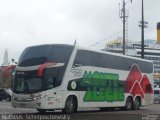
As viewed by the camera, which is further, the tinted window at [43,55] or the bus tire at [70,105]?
the bus tire at [70,105]

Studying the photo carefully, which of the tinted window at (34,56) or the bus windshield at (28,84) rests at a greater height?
the tinted window at (34,56)

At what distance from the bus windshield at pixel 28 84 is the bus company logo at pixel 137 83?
9075mm

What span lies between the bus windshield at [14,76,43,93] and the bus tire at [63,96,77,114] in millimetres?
2112

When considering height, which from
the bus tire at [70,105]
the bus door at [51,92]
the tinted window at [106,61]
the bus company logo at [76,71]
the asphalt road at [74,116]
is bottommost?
the asphalt road at [74,116]

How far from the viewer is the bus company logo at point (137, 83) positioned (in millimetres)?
30312

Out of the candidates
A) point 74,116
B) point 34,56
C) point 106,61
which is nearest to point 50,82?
point 34,56

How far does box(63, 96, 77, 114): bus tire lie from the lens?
23.7 meters

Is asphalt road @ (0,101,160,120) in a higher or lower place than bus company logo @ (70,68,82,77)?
lower

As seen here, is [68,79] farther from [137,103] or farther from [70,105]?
[137,103]

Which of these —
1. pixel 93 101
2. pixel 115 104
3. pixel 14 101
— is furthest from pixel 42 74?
A: pixel 115 104

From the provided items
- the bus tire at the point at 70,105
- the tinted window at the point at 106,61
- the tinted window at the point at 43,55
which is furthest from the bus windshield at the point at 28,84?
the tinted window at the point at 106,61

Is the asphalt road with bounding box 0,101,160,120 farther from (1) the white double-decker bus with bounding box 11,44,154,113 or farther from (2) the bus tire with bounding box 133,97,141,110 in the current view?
(2) the bus tire with bounding box 133,97,141,110

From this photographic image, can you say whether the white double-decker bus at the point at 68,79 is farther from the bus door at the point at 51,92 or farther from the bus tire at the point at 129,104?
the bus tire at the point at 129,104

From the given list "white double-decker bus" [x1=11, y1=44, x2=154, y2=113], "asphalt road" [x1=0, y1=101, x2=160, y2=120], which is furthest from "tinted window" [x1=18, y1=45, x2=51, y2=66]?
"asphalt road" [x1=0, y1=101, x2=160, y2=120]
